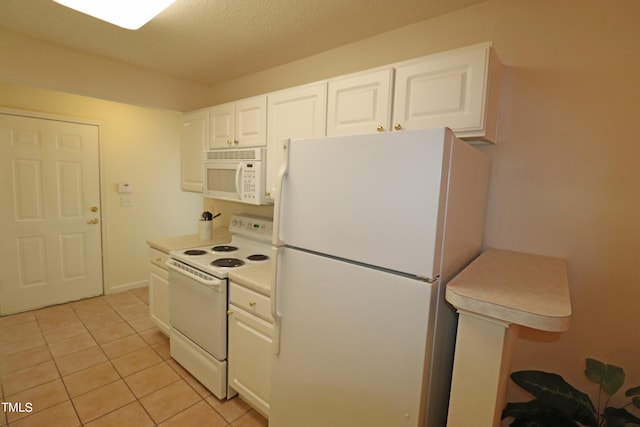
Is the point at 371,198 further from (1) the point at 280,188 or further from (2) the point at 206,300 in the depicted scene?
(2) the point at 206,300

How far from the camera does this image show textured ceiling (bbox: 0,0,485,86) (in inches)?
65.5

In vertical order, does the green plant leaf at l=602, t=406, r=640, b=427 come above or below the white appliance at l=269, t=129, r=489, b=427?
below

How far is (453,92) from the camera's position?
1367mm

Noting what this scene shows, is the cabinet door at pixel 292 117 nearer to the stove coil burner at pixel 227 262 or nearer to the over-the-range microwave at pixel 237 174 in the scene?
the over-the-range microwave at pixel 237 174

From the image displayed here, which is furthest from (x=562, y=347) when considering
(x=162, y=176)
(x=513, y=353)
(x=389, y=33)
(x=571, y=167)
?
(x=162, y=176)

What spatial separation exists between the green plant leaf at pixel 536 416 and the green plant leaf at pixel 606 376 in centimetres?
18

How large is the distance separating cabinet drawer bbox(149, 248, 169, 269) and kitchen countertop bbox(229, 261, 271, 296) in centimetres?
94

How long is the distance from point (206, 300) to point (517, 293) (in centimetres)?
180

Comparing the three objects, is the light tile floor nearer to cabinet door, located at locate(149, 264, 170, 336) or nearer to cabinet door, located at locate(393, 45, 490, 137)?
cabinet door, located at locate(149, 264, 170, 336)

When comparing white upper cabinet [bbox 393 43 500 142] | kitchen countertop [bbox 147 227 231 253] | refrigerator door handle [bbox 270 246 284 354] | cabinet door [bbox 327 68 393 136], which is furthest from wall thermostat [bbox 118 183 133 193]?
white upper cabinet [bbox 393 43 500 142]

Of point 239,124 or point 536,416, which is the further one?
point 239,124

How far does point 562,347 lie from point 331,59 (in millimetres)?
2251

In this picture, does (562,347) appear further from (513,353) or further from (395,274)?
(395,274)

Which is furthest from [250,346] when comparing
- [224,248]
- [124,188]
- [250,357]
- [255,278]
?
[124,188]
